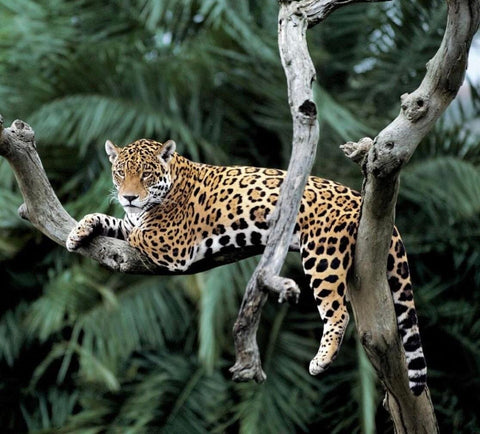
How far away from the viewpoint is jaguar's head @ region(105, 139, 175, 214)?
652cm

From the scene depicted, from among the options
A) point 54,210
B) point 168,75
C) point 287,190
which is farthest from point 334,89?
point 287,190

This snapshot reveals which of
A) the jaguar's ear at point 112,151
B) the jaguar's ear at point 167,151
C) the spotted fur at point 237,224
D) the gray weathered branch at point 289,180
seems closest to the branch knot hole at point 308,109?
the gray weathered branch at point 289,180

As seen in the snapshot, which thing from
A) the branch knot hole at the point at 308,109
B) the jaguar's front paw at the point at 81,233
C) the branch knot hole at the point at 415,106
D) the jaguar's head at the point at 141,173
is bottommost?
the jaguar's front paw at the point at 81,233

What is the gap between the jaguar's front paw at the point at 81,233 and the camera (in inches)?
288

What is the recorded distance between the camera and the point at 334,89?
61.4 ft

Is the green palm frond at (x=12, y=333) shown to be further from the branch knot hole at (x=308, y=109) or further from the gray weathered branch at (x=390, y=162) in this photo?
the branch knot hole at (x=308, y=109)

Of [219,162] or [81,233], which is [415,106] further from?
[219,162]

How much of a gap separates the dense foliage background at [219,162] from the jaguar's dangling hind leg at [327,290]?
27.4 feet

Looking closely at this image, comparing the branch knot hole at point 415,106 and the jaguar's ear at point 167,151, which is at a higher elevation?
the branch knot hole at point 415,106

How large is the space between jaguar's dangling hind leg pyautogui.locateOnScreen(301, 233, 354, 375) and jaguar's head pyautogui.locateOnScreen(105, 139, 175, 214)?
38.9 inches

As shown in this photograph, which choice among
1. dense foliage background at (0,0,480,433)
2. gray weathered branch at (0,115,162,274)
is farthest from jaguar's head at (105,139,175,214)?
dense foliage background at (0,0,480,433)

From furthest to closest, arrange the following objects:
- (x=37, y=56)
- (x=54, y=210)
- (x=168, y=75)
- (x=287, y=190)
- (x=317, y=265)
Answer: (x=37, y=56) < (x=168, y=75) < (x=54, y=210) < (x=317, y=265) < (x=287, y=190)

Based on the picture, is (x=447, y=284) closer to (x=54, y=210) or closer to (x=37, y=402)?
(x=37, y=402)

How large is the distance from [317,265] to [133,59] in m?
10.8
